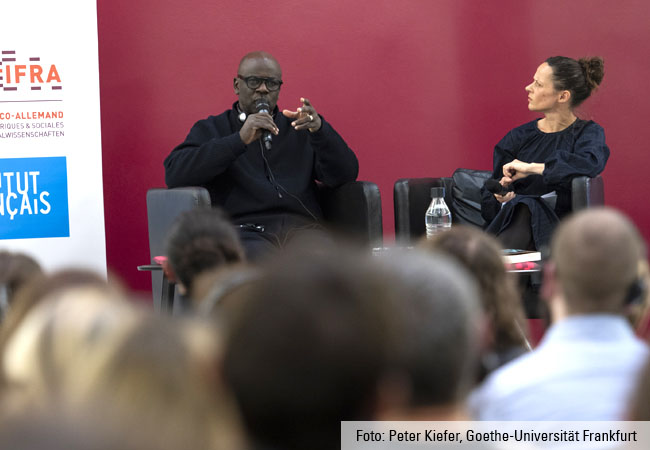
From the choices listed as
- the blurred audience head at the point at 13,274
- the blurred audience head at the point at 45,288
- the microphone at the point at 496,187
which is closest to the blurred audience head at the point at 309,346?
the blurred audience head at the point at 45,288

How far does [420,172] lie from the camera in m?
5.46

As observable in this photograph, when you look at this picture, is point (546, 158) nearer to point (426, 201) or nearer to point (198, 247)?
point (426, 201)

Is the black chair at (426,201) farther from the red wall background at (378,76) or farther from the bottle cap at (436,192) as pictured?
the red wall background at (378,76)

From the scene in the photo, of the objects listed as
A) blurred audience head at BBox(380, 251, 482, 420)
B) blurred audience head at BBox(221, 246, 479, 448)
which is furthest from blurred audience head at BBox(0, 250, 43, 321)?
blurred audience head at BBox(221, 246, 479, 448)

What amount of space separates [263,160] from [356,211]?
572 mm

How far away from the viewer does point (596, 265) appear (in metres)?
1.37

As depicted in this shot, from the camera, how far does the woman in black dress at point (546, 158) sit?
4027 mm

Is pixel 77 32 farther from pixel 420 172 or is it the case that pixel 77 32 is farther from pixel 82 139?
pixel 420 172

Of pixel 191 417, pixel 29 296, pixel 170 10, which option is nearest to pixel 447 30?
pixel 170 10

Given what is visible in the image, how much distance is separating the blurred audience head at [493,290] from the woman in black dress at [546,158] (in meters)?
2.30

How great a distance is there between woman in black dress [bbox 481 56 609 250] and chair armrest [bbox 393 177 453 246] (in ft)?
1.44

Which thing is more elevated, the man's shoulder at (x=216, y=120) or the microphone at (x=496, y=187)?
the man's shoulder at (x=216, y=120)

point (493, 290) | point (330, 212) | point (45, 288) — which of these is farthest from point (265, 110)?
point (45, 288)

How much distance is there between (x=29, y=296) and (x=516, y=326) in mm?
994
